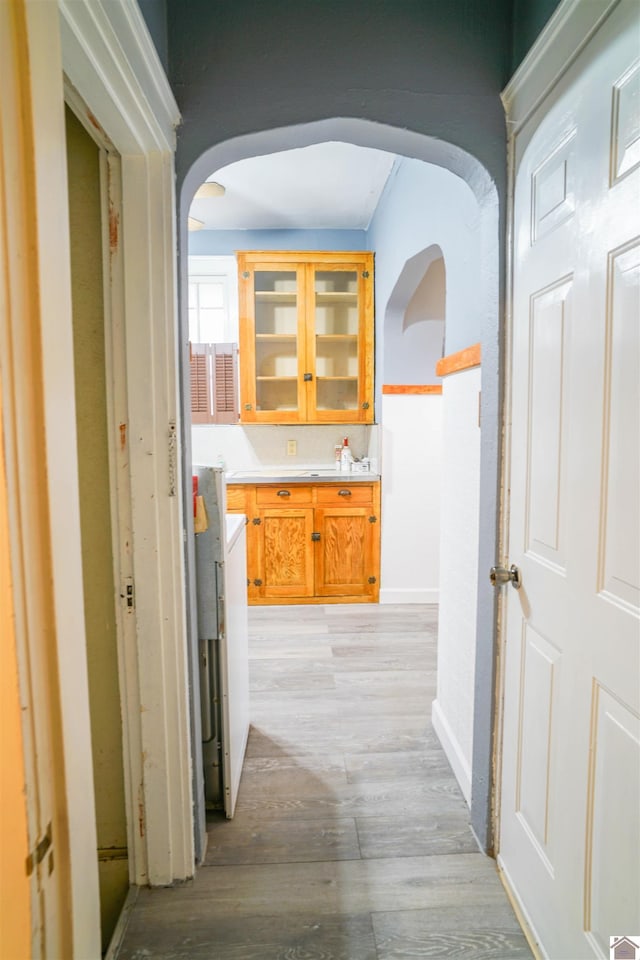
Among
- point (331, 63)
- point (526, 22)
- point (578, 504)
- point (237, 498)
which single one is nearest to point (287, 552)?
point (237, 498)

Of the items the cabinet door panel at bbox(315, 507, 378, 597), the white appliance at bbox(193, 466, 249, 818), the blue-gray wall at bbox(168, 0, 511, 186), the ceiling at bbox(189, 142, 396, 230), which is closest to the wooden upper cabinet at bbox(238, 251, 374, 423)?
the ceiling at bbox(189, 142, 396, 230)

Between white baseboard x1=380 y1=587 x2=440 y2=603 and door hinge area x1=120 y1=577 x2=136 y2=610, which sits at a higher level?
door hinge area x1=120 y1=577 x2=136 y2=610

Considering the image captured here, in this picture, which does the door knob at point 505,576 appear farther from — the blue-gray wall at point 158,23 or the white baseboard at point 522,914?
the blue-gray wall at point 158,23

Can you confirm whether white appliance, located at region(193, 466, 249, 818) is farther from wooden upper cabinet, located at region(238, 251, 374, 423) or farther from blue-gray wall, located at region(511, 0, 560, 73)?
wooden upper cabinet, located at region(238, 251, 374, 423)

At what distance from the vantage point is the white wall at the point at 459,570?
1.62m

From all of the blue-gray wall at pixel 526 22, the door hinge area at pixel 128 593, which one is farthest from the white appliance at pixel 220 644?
the blue-gray wall at pixel 526 22

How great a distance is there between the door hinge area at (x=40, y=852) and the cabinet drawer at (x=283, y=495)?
2.84m

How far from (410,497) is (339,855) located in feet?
7.34

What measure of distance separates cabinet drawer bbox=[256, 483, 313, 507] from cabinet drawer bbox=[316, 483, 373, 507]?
8cm

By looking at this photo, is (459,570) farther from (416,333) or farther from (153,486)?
(416,333)

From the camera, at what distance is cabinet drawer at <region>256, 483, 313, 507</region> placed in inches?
130

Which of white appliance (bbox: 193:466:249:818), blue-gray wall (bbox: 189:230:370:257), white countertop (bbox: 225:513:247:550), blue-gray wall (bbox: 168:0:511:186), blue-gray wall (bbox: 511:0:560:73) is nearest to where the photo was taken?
blue-gray wall (bbox: 511:0:560:73)

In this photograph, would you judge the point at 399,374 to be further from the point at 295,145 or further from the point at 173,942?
the point at 173,942

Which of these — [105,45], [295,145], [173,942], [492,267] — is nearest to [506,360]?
[492,267]
